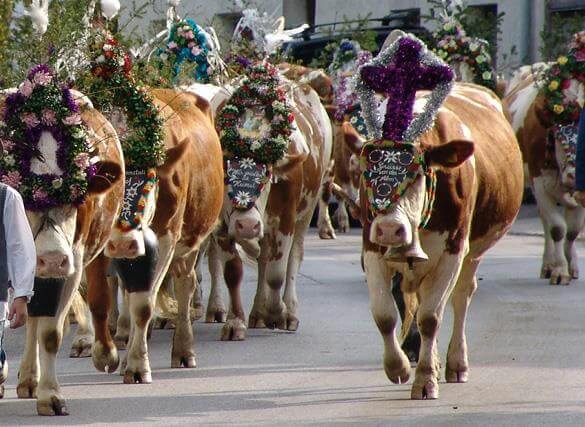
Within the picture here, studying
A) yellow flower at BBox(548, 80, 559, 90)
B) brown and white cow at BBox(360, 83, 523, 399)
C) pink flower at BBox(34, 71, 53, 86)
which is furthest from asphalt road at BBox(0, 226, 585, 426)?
yellow flower at BBox(548, 80, 559, 90)

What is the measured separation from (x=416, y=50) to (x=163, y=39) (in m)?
4.78

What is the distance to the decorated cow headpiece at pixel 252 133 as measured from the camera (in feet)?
41.4

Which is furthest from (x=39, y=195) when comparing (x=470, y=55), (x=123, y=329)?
(x=470, y=55)

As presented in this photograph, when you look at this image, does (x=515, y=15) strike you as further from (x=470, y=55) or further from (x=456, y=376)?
(x=456, y=376)

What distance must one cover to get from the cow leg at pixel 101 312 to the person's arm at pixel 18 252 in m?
2.67

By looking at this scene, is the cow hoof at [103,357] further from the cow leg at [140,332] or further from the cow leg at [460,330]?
the cow leg at [460,330]

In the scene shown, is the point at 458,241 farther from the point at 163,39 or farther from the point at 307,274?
the point at 307,274

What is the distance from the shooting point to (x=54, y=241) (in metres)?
9.05

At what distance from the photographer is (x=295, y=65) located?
15781 millimetres

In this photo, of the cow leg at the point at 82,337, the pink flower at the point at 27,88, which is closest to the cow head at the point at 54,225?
the pink flower at the point at 27,88

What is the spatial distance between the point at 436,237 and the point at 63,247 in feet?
7.80

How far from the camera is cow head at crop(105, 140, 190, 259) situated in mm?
10375

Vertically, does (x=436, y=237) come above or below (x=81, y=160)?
below

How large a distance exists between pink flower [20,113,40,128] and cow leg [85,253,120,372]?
1819mm
